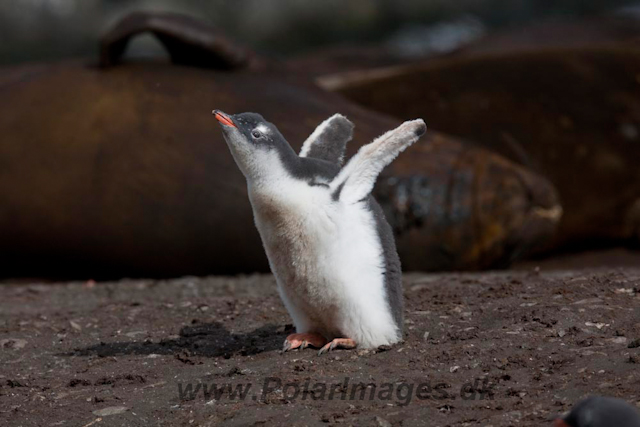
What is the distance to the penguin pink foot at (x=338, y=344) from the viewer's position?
3783 millimetres

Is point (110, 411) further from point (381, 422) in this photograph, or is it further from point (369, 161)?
point (369, 161)

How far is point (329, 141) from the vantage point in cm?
413

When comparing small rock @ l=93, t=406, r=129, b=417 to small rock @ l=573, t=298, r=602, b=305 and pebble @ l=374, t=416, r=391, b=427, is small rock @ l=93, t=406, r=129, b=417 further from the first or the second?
small rock @ l=573, t=298, r=602, b=305

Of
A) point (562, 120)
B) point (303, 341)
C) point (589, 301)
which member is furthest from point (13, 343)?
point (562, 120)

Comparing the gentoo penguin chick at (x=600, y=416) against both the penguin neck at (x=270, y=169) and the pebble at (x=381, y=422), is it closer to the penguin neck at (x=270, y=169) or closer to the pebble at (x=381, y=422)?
the pebble at (x=381, y=422)

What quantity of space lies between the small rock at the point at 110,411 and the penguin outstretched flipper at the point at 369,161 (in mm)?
968

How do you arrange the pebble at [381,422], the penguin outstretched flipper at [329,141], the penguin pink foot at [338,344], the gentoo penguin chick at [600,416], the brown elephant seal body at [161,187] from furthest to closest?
the brown elephant seal body at [161,187]
the penguin outstretched flipper at [329,141]
the penguin pink foot at [338,344]
the pebble at [381,422]
the gentoo penguin chick at [600,416]

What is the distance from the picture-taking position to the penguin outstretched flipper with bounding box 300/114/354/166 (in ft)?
13.5

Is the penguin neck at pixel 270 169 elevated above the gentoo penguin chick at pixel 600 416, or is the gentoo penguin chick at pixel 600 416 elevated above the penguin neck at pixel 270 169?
the penguin neck at pixel 270 169

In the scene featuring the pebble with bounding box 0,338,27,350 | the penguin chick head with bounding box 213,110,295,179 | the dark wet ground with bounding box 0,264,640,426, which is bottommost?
the dark wet ground with bounding box 0,264,640,426

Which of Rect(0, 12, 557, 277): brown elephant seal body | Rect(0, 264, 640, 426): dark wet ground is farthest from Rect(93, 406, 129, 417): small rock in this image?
Rect(0, 12, 557, 277): brown elephant seal body

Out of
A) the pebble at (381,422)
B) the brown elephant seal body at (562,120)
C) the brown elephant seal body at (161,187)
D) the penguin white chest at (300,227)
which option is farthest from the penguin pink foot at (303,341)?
the brown elephant seal body at (562,120)

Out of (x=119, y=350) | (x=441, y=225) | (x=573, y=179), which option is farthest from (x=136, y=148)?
(x=573, y=179)

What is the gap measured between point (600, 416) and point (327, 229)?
1.38m
